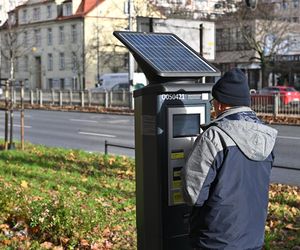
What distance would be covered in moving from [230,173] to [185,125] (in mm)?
653

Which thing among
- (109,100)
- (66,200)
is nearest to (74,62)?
(109,100)

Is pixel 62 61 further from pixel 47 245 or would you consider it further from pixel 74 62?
pixel 47 245

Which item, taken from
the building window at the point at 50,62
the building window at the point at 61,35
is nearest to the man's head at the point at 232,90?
the building window at the point at 61,35

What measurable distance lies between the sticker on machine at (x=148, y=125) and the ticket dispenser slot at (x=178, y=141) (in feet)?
0.40

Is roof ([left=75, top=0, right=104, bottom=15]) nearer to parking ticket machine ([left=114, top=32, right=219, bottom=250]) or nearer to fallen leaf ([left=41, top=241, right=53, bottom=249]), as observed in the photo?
fallen leaf ([left=41, top=241, right=53, bottom=249])

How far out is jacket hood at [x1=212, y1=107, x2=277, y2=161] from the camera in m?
2.94

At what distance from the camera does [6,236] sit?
17.7 feet

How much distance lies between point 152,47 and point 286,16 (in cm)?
4896

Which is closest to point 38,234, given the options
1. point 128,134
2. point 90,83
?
point 128,134

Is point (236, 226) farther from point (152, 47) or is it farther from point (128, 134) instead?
point (128, 134)

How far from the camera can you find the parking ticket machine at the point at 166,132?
3445 mm

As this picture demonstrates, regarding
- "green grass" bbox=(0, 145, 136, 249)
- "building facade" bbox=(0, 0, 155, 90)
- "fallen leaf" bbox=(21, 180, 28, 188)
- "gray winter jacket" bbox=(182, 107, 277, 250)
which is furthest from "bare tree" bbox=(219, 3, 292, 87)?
"gray winter jacket" bbox=(182, 107, 277, 250)

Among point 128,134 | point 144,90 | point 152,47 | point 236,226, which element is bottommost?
point 128,134

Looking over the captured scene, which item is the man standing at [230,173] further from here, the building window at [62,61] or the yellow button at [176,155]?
the building window at [62,61]
